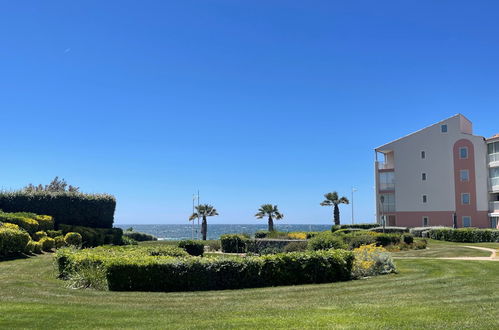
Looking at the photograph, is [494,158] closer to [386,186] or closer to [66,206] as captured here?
[386,186]

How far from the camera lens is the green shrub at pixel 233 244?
33750 millimetres

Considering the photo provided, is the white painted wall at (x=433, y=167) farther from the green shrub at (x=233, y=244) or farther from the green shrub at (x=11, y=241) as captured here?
the green shrub at (x=11, y=241)

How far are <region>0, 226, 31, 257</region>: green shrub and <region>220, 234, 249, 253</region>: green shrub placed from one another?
14.1 metres

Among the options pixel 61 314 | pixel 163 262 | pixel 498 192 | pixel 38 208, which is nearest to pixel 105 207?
pixel 38 208

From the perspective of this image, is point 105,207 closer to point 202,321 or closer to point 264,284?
point 264,284

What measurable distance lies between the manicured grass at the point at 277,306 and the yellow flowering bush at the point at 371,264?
972 millimetres

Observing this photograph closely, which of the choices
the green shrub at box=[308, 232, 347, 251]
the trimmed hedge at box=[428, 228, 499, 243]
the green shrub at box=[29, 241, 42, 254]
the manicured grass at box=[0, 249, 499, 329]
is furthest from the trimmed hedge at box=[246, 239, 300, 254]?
the manicured grass at box=[0, 249, 499, 329]

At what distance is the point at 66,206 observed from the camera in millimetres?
37188

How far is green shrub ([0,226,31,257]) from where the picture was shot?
2194cm

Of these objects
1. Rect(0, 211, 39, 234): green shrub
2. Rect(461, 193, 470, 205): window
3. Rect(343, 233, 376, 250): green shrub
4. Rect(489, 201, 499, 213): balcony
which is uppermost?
Rect(461, 193, 470, 205): window

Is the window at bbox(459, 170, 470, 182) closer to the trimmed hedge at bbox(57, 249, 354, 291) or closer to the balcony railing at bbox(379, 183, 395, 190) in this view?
the balcony railing at bbox(379, 183, 395, 190)

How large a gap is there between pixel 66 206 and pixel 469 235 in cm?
3235

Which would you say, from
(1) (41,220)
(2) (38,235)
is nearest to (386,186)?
(1) (41,220)

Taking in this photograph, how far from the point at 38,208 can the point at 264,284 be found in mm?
26967
